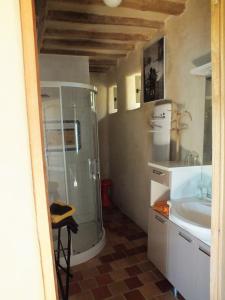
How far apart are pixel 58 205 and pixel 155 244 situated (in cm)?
102

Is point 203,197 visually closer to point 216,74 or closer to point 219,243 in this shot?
point 219,243

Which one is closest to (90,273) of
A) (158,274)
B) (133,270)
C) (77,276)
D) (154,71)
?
(77,276)

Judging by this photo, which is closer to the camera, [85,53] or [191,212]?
[191,212]

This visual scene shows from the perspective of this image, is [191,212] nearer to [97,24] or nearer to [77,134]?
[77,134]

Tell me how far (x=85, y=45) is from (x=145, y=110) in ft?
3.52

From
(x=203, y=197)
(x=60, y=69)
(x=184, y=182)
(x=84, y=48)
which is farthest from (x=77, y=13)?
(x=203, y=197)

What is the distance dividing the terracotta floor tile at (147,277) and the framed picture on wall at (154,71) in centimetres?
174

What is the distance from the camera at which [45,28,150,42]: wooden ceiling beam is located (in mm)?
2230

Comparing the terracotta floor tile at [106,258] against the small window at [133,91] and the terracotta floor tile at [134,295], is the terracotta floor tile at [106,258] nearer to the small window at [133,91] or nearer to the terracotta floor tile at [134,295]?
the terracotta floor tile at [134,295]

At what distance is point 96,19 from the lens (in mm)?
A: 1985

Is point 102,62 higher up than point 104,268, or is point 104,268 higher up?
point 102,62

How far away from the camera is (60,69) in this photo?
9.75 ft

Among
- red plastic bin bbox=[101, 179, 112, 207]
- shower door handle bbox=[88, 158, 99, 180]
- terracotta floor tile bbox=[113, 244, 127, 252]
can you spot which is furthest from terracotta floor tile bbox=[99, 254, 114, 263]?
red plastic bin bbox=[101, 179, 112, 207]

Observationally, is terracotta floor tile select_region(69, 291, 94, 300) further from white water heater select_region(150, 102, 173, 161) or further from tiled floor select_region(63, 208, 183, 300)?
white water heater select_region(150, 102, 173, 161)
